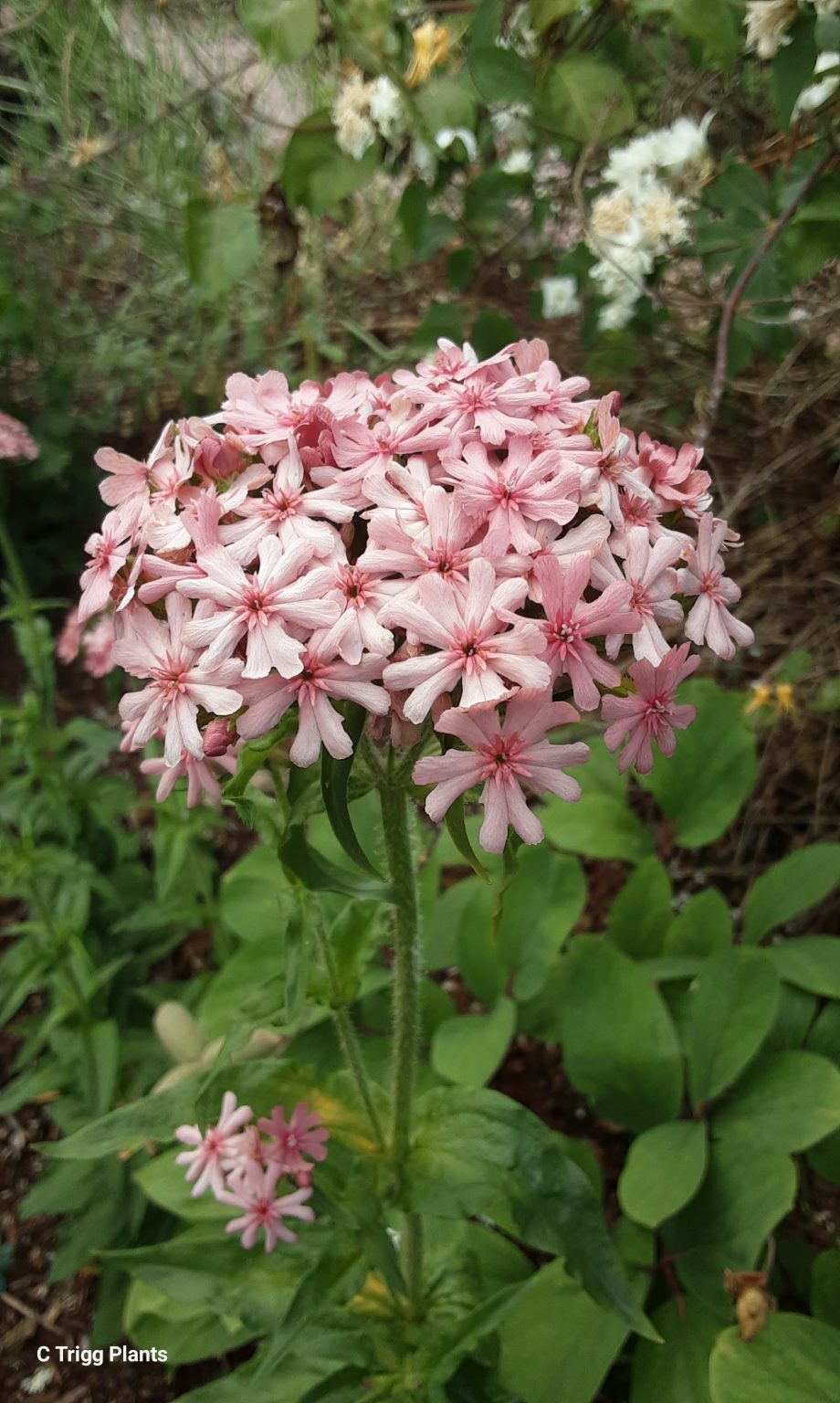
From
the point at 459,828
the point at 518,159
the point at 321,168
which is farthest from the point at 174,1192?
the point at 518,159

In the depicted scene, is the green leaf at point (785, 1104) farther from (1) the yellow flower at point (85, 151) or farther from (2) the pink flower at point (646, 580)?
(1) the yellow flower at point (85, 151)

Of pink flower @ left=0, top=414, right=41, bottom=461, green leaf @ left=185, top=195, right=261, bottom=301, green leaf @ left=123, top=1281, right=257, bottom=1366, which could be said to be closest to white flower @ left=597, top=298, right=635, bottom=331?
green leaf @ left=185, top=195, right=261, bottom=301

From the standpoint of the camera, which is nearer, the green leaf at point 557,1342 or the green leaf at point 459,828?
the green leaf at point 459,828

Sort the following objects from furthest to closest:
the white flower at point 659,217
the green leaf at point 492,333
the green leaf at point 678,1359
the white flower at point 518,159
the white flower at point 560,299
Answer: the white flower at point 560,299
the white flower at point 518,159
the green leaf at point 492,333
the white flower at point 659,217
the green leaf at point 678,1359

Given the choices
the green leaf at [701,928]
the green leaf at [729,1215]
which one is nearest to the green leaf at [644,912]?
the green leaf at [701,928]

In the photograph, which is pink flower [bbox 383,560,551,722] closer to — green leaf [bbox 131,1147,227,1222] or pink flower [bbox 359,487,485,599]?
pink flower [bbox 359,487,485,599]

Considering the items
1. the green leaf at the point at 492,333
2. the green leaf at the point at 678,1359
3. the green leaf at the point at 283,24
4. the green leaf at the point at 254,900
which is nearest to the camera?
the green leaf at the point at 678,1359
